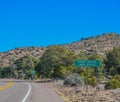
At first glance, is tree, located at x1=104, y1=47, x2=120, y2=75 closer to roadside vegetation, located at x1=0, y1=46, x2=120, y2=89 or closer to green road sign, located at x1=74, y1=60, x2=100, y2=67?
roadside vegetation, located at x1=0, y1=46, x2=120, y2=89

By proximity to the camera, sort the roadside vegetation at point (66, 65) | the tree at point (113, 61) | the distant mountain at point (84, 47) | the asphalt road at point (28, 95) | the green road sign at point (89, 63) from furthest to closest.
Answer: the distant mountain at point (84, 47) → the tree at point (113, 61) → the roadside vegetation at point (66, 65) → the green road sign at point (89, 63) → the asphalt road at point (28, 95)

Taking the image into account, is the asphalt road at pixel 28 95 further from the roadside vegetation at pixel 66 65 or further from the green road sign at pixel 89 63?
the roadside vegetation at pixel 66 65

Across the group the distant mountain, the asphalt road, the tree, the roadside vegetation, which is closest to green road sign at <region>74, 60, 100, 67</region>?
the asphalt road

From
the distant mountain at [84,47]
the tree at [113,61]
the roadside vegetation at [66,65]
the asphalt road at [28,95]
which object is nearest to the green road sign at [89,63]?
the asphalt road at [28,95]

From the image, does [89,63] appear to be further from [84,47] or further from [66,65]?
[84,47]

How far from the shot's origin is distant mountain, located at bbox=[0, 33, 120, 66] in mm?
150238

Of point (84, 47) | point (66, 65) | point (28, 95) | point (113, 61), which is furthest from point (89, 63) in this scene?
point (84, 47)

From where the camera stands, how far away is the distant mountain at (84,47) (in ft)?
493

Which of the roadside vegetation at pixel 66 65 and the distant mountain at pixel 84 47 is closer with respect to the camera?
the roadside vegetation at pixel 66 65

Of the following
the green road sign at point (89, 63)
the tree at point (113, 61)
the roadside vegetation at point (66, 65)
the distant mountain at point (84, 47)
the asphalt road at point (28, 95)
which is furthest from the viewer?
the distant mountain at point (84, 47)

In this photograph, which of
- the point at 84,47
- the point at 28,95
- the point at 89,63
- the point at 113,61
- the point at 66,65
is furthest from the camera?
the point at 84,47

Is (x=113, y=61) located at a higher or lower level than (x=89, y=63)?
higher

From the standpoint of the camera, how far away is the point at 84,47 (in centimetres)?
15912

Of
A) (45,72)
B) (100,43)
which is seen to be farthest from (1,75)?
(45,72)
